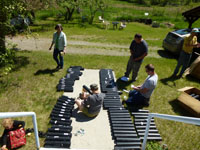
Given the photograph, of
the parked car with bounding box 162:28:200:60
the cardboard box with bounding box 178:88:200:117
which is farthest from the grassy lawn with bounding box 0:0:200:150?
the parked car with bounding box 162:28:200:60

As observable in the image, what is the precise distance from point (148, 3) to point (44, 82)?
5154cm

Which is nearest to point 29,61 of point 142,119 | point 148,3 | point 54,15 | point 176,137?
point 142,119

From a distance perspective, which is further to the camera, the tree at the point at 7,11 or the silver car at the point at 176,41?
the silver car at the point at 176,41

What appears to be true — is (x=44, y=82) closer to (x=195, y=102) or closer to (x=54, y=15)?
(x=195, y=102)

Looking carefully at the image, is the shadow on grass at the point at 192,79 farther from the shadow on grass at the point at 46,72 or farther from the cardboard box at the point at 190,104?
the shadow on grass at the point at 46,72

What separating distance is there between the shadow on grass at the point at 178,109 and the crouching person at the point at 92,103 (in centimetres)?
316

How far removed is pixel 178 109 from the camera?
6.34 metres

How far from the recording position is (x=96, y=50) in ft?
42.0

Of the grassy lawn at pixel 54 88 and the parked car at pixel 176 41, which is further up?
the parked car at pixel 176 41

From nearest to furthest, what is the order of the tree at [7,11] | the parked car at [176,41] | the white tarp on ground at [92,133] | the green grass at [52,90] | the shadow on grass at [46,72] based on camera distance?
the white tarp on ground at [92,133], the green grass at [52,90], the tree at [7,11], the shadow on grass at [46,72], the parked car at [176,41]

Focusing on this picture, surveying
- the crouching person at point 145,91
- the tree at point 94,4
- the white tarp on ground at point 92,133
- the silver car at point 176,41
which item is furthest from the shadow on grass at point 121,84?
the tree at point 94,4

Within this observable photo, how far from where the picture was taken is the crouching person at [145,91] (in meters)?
5.63

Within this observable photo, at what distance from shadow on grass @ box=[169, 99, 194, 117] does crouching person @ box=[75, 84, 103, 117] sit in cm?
316

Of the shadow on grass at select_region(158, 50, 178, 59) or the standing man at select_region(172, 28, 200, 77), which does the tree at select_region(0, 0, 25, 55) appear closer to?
the standing man at select_region(172, 28, 200, 77)
